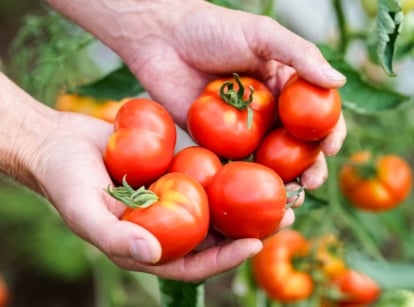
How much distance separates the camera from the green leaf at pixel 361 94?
139cm

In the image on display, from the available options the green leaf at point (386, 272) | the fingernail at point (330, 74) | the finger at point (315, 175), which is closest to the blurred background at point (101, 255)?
the green leaf at point (386, 272)

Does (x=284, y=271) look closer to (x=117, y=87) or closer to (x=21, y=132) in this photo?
(x=117, y=87)

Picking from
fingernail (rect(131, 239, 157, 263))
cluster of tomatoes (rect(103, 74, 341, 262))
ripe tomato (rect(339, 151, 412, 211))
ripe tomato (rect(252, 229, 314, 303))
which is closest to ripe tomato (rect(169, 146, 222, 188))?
cluster of tomatoes (rect(103, 74, 341, 262))

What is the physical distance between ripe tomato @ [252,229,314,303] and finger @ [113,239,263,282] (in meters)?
0.52

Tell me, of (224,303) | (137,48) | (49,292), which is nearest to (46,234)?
(49,292)

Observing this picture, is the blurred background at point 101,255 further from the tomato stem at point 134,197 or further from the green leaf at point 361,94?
the tomato stem at point 134,197

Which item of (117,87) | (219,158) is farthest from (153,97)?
(219,158)

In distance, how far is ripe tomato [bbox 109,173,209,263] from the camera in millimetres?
1060

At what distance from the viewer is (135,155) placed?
1.19 metres

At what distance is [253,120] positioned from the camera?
127 cm

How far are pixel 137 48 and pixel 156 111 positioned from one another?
0.89 ft

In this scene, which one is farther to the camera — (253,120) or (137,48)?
(137,48)

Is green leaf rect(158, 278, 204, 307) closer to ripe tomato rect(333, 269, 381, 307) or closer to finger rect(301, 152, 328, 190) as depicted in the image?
finger rect(301, 152, 328, 190)

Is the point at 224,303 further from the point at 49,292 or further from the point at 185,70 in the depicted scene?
the point at 185,70
